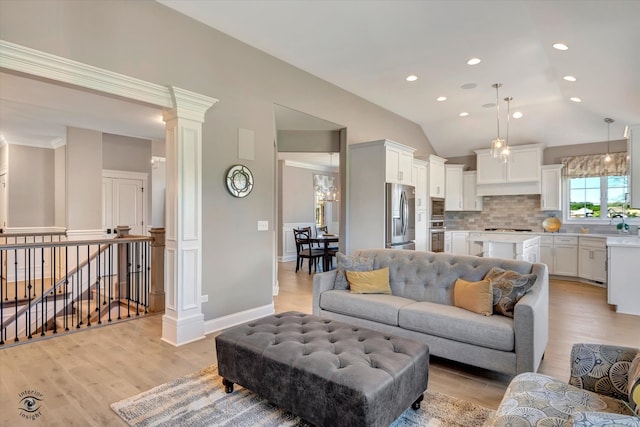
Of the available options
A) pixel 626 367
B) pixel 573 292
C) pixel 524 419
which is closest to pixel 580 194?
pixel 573 292

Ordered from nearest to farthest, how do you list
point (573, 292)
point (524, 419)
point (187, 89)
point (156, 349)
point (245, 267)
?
point (524, 419)
point (156, 349)
point (187, 89)
point (245, 267)
point (573, 292)

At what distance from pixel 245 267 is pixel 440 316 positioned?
2.27m

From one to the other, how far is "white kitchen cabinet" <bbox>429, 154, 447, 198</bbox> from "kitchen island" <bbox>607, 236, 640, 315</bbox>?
122 inches

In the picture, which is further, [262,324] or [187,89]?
[187,89]

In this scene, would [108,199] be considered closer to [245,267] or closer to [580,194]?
[245,267]

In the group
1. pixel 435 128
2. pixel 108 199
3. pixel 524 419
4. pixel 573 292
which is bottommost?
pixel 573 292

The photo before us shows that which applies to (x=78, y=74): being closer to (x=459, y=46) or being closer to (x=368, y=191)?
(x=459, y=46)

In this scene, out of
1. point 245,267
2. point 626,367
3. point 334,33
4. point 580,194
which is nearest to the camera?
point 626,367

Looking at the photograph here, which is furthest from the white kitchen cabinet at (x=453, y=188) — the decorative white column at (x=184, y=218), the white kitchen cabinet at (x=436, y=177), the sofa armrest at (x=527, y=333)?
the decorative white column at (x=184, y=218)

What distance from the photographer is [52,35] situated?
2693mm

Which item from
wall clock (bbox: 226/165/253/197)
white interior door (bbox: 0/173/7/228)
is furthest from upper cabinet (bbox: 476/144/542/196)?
white interior door (bbox: 0/173/7/228)

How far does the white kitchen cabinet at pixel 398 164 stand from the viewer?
Result: 18.5ft

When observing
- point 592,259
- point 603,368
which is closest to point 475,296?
point 603,368

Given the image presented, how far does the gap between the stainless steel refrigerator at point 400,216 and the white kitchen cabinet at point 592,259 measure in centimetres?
318
